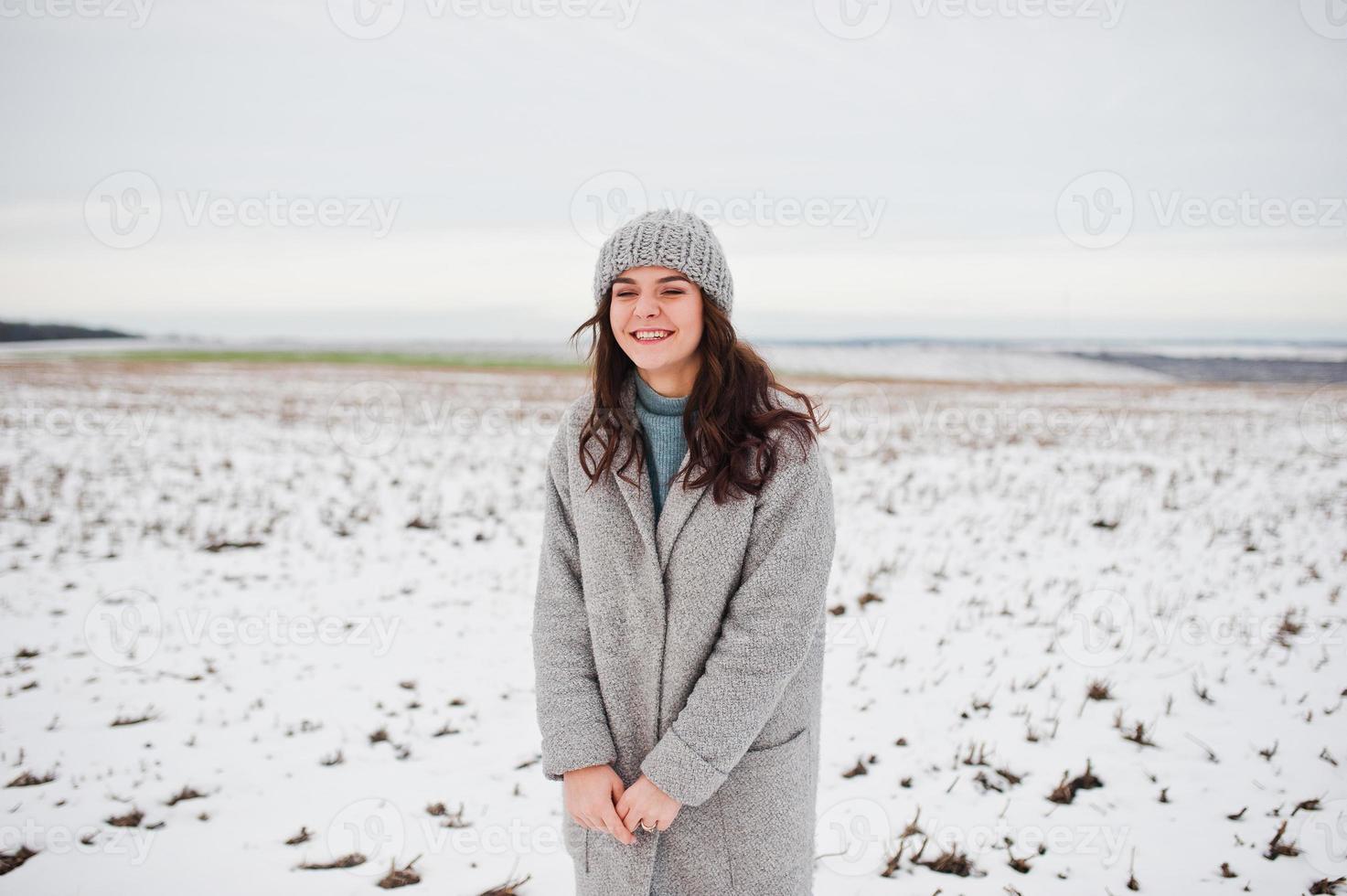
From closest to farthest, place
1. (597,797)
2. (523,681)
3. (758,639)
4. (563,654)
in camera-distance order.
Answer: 1. (758,639)
2. (597,797)
3. (563,654)
4. (523,681)

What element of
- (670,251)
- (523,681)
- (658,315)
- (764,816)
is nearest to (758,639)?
(764,816)

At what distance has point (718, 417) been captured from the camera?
1996mm

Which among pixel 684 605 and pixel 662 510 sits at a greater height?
pixel 662 510

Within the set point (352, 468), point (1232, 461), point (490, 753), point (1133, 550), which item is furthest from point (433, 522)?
point (1232, 461)

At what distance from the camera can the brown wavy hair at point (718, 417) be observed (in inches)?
75.6

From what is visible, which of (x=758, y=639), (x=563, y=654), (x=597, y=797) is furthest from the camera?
(x=563, y=654)

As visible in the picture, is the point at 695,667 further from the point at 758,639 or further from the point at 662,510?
the point at 662,510

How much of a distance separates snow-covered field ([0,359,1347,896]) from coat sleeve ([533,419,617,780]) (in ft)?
5.89

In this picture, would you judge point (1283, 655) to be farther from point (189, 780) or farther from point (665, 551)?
point (189, 780)

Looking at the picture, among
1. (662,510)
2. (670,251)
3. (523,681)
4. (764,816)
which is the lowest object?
(523,681)

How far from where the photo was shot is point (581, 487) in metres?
2.08

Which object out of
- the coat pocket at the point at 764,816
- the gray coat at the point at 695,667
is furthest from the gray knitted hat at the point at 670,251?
the coat pocket at the point at 764,816

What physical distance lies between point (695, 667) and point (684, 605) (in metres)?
0.17

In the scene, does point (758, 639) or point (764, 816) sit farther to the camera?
point (764, 816)
